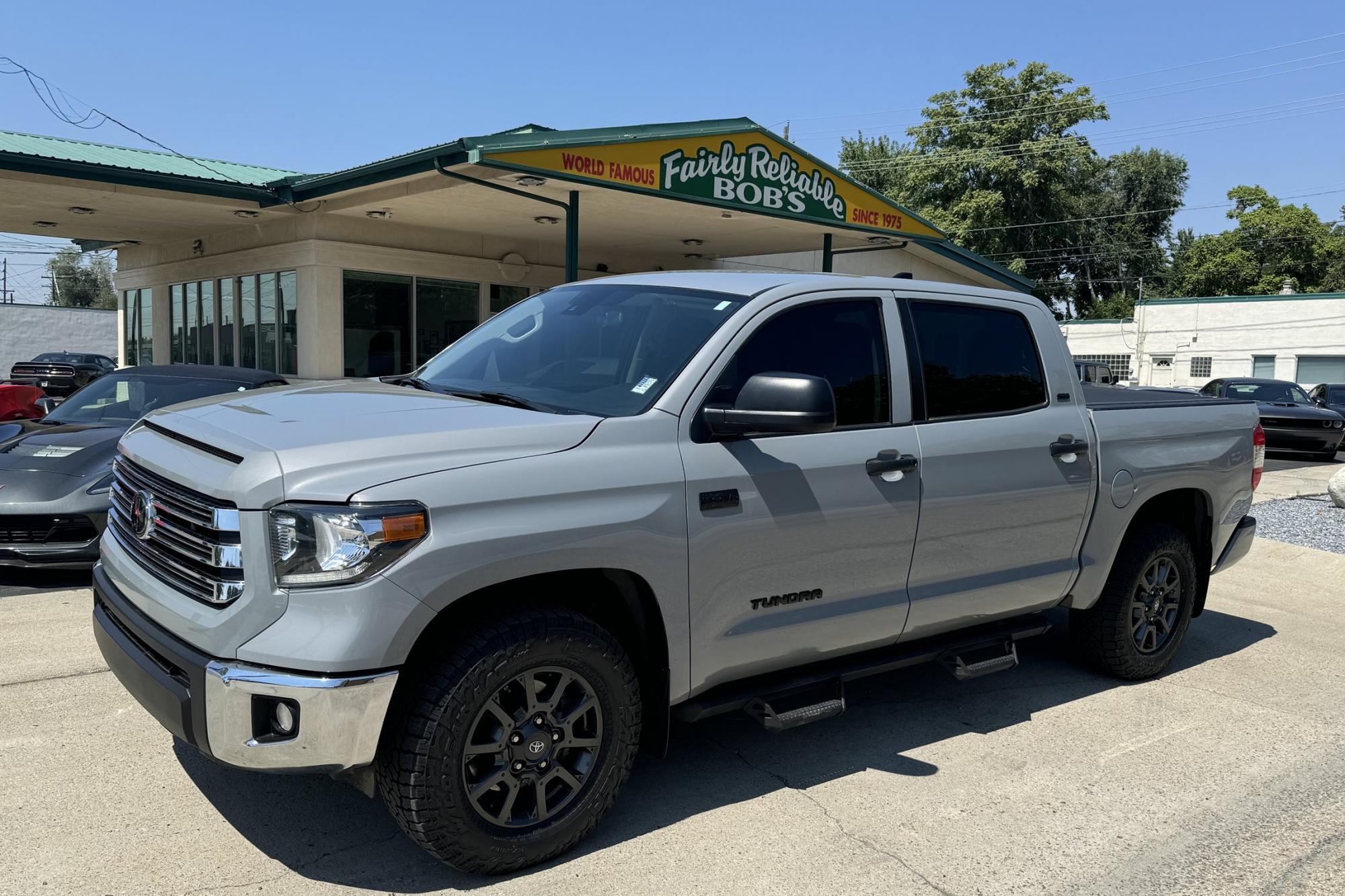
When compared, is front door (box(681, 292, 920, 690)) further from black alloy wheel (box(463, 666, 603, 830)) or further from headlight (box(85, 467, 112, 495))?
headlight (box(85, 467, 112, 495))

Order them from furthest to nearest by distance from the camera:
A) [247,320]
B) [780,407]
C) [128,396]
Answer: [247,320], [128,396], [780,407]

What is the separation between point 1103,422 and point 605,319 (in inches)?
100

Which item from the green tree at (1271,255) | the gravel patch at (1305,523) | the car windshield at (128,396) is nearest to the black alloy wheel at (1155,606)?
the gravel patch at (1305,523)

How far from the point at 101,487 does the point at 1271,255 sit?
219 feet

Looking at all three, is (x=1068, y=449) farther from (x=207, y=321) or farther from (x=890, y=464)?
(x=207, y=321)

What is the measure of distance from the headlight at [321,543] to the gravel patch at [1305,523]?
9151mm

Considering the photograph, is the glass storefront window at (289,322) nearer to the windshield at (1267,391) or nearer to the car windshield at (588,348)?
the car windshield at (588,348)

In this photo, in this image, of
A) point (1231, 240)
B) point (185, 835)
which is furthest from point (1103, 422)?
point (1231, 240)

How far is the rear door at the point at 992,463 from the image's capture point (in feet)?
13.8

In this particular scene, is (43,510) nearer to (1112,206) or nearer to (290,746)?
(290,746)

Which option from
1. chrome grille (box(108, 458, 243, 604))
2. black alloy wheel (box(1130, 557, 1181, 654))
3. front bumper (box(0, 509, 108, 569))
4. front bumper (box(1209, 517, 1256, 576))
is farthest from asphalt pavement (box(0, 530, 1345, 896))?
front bumper (box(0, 509, 108, 569))

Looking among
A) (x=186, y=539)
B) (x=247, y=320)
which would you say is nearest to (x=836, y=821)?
(x=186, y=539)

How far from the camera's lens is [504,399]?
3707 millimetres

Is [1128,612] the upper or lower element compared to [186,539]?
lower
